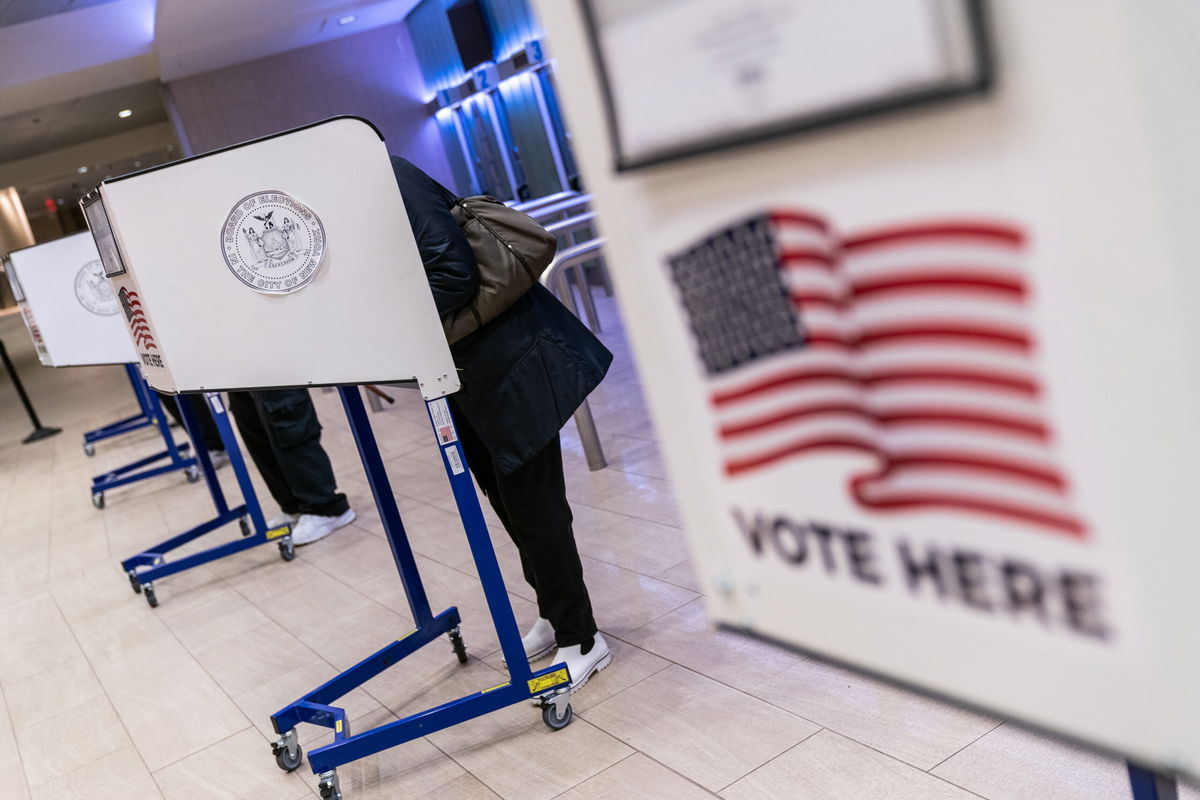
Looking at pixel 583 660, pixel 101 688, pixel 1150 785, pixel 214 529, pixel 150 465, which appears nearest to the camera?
pixel 1150 785

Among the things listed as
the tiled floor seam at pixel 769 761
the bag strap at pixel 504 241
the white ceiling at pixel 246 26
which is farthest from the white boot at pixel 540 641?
the white ceiling at pixel 246 26

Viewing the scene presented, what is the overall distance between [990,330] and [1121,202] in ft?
0.30

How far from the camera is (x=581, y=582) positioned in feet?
8.87

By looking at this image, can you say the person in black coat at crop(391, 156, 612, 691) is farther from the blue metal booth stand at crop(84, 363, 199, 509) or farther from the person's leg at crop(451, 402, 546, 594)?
the blue metal booth stand at crop(84, 363, 199, 509)

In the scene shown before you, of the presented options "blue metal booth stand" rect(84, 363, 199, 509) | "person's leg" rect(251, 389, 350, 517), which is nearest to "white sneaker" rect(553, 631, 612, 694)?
"person's leg" rect(251, 389, 350, 517)

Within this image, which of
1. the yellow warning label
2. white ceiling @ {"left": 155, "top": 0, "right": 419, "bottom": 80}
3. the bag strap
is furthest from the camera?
white ceiling @ {"left": 155, "top": 0, "right": 419, "bottom": 80}

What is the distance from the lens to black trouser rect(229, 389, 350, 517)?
4395mm

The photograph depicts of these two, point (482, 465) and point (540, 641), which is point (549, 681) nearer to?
point (540, 641)

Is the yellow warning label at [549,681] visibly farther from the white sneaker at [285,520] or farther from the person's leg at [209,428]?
the person's leg at [209,428]

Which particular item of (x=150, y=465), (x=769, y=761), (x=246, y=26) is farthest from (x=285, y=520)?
(x=246, y=26)

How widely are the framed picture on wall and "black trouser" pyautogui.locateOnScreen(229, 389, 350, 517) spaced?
3812 mm

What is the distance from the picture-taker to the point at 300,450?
4500 mm

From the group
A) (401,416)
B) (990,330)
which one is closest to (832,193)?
(990,330)

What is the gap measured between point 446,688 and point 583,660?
0.45 meters
